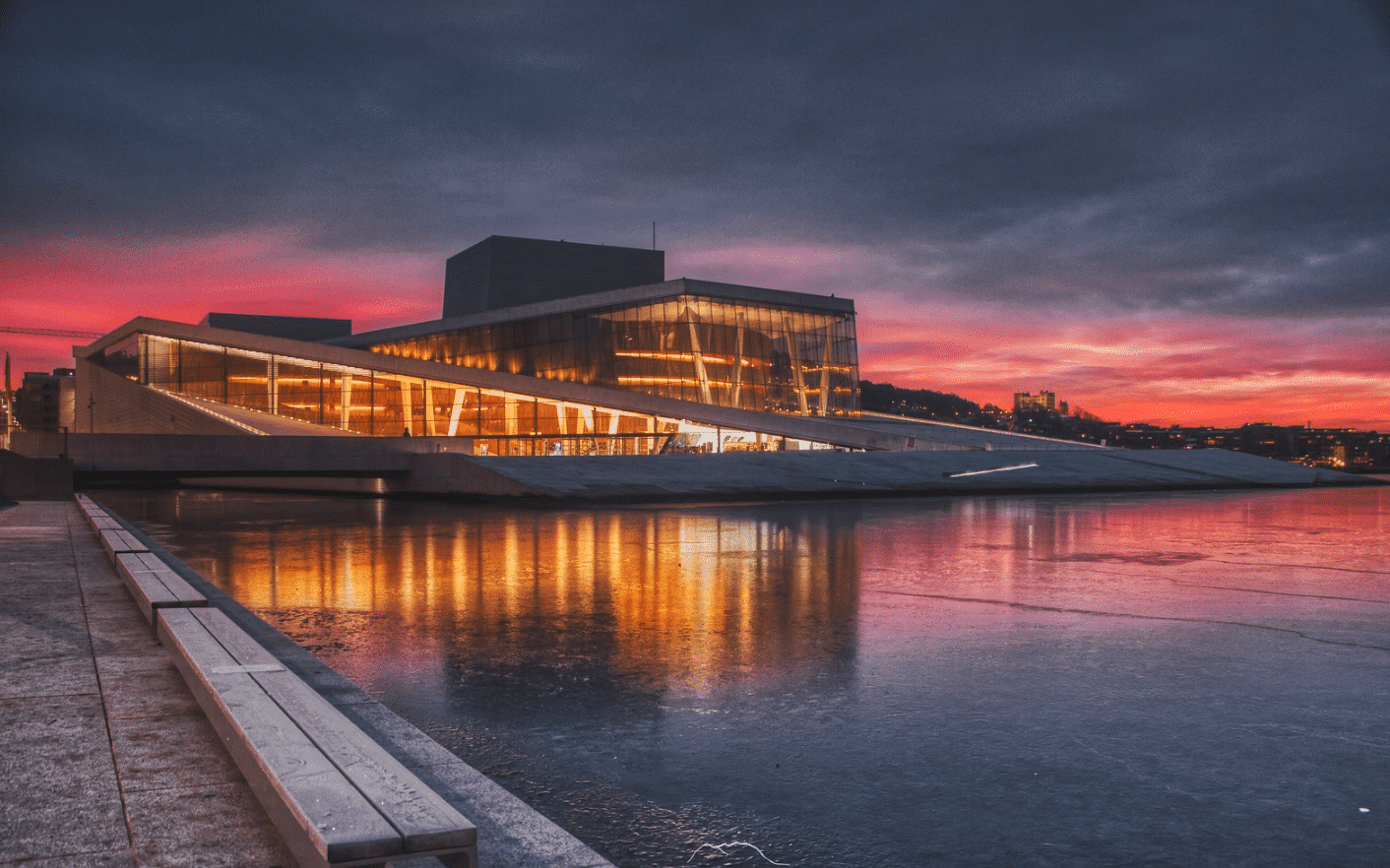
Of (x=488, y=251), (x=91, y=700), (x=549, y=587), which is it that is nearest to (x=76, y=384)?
(x=488, y=251)

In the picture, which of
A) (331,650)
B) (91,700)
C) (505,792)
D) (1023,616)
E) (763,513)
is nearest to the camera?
(505,792)

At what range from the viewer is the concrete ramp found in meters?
29.7

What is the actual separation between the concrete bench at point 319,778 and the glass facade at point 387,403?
44.0m

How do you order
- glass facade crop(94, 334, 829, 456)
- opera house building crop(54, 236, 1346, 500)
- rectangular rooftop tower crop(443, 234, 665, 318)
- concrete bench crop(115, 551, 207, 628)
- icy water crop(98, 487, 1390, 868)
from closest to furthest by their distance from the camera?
icy water crop(98, 487, 1390, 868) → concrete bench crop(115, 551, 207, 628) → opera house building crop(54, 236, 1346, 500) → glass facade crop(94, 334, 829, 456) → rectangular rooftop tower crop(443, 234, 665, 318)

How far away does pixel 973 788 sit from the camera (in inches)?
180

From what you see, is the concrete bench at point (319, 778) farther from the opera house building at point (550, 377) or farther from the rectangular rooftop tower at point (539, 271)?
the rectangular rooftop tower at point (539, 271)

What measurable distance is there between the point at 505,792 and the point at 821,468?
103 ft

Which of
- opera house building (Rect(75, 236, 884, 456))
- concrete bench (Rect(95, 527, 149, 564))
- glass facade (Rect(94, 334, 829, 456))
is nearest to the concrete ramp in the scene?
opera house building (Rect(75, 236, 884, 456))

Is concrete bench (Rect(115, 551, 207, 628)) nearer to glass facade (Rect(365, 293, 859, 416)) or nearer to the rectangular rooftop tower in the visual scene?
glass facade (Rect(365, 293, 859, 416))

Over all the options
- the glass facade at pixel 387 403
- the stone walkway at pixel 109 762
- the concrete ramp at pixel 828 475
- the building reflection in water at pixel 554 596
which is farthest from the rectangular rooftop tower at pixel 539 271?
the stone walkway at pixel 109 762

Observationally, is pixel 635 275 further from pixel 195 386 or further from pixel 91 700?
pixel 91 700

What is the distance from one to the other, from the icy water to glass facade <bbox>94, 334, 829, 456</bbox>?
34.3 meters

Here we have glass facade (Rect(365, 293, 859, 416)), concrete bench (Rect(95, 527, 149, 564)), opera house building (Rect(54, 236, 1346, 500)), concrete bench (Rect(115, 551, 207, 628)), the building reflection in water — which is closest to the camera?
the building reflection in water

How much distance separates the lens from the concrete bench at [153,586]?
7.47 meters
